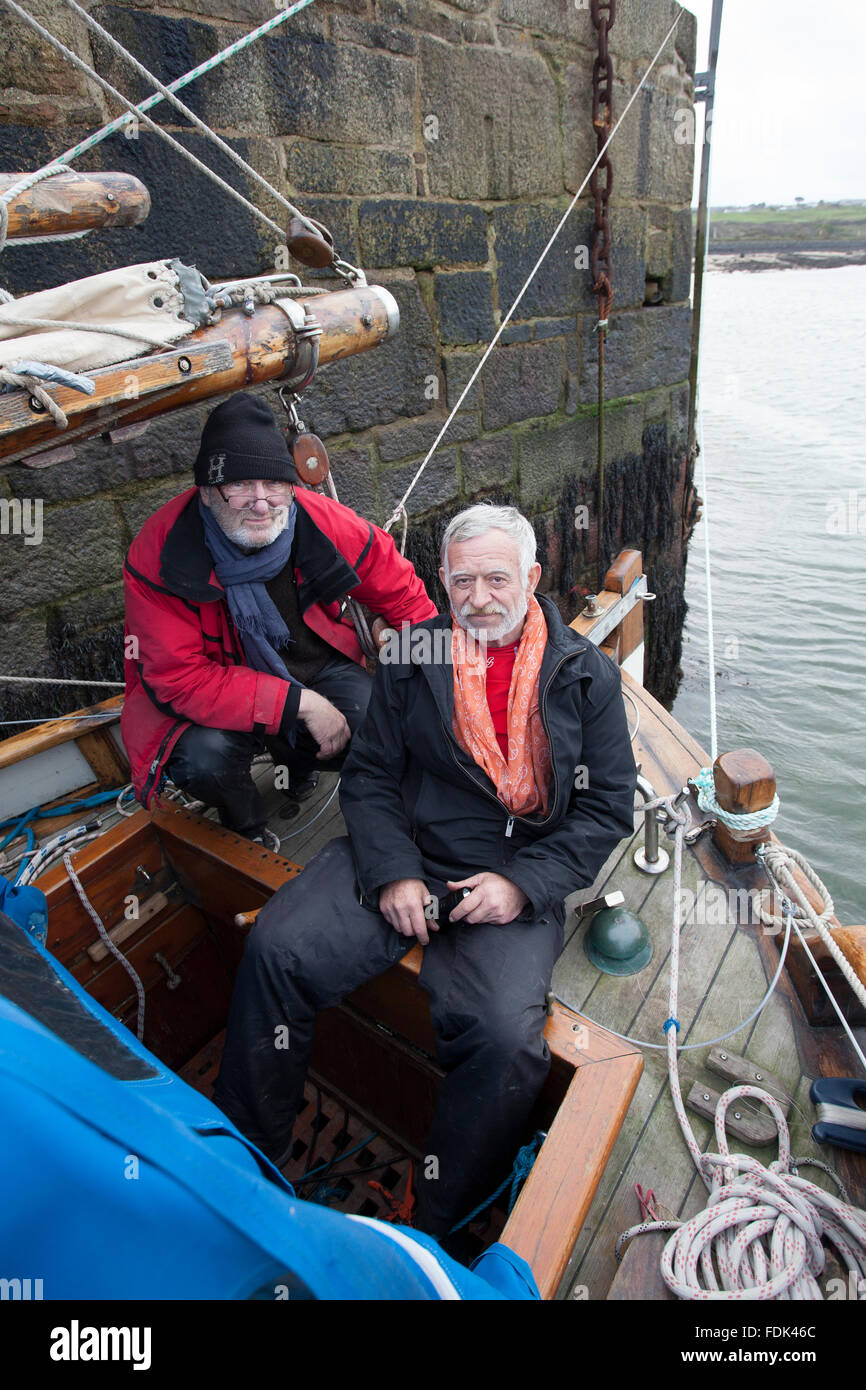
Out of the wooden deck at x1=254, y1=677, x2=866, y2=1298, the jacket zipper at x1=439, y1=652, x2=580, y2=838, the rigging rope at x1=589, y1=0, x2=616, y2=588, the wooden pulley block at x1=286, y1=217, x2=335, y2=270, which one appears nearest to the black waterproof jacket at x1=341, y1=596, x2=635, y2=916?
the jacket zipper at x1=439, y1=652, x2=580, y2=838

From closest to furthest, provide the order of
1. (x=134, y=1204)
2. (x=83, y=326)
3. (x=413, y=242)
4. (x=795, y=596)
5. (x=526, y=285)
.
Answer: (x=134, y=1204)
(x=83, y=326)
(x=413, y=242)
(x=526, y=285)
(x=795, y=596)

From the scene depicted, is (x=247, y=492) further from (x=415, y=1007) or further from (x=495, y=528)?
(x=415, y=1007)

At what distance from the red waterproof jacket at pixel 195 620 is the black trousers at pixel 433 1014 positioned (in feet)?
1.99

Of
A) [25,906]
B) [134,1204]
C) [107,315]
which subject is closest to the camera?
[134,1204]

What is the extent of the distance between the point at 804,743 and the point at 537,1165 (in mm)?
5689

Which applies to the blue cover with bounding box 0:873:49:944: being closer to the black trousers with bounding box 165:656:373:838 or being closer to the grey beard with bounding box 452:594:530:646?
the black trousers with bounding box 165:656:373:838

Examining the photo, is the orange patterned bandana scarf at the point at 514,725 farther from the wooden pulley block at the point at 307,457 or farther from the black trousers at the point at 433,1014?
the wooden pulley block at the point at 307,457

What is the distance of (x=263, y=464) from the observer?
2082mm

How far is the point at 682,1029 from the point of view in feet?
6.35

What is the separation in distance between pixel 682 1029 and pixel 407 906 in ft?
2.65

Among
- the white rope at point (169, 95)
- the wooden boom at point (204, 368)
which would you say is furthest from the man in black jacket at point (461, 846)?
the white rope at point (169, 95)

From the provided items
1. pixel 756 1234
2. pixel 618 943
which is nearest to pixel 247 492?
pixel 618 943

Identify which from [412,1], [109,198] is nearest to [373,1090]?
[109,198]

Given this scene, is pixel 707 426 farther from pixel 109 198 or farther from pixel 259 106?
pixel 109 198
